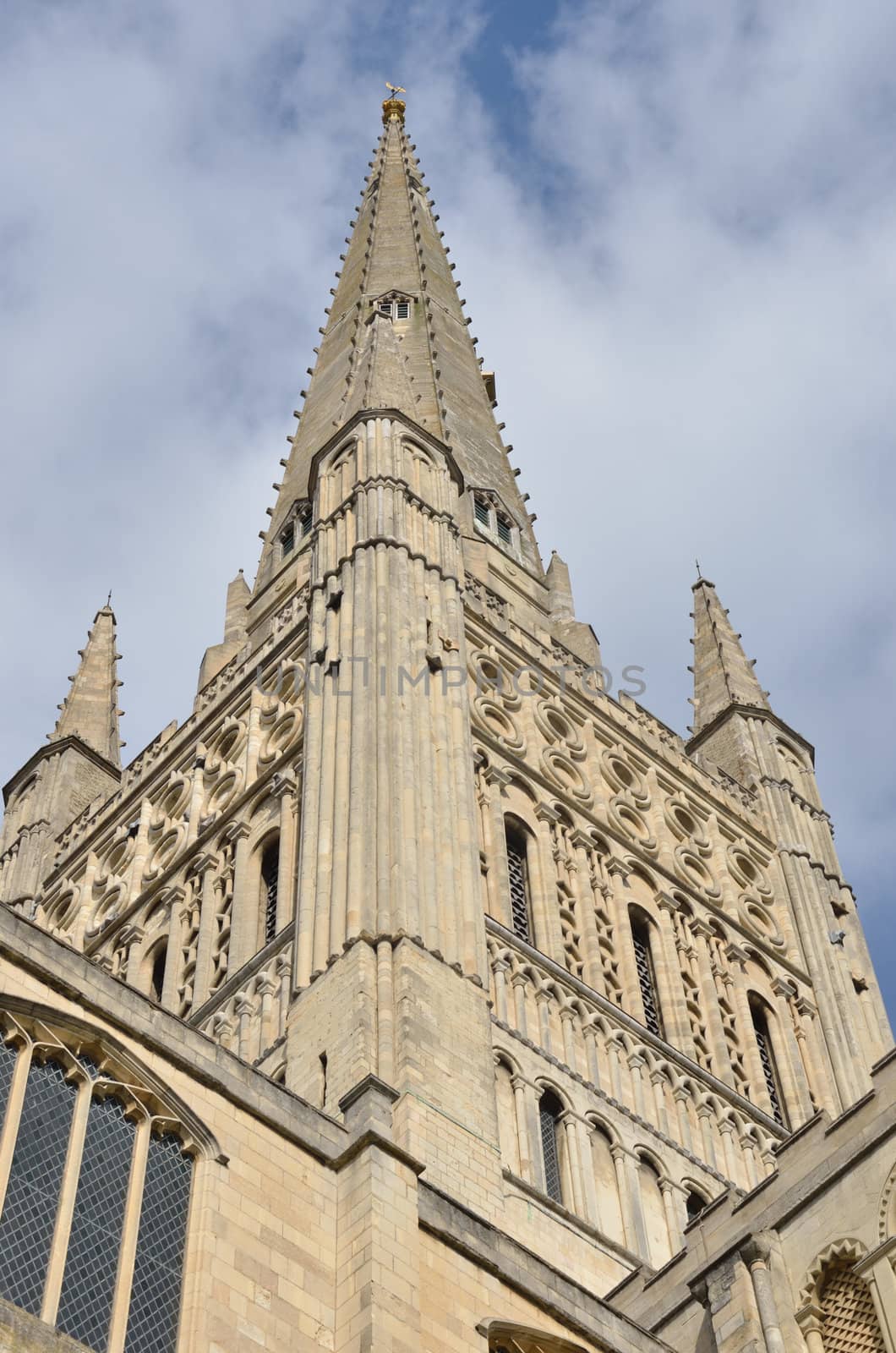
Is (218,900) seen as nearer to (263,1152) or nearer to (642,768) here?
(642,768)

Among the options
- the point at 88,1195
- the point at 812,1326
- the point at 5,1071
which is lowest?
the point at 88,1195

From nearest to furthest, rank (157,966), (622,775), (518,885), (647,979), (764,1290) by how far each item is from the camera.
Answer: (764,1290), (518,885), (647,979), (157,966), (622,775)

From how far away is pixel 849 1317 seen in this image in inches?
784

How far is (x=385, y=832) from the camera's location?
28.9 meters

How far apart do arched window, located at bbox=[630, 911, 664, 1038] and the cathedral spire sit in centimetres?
1006

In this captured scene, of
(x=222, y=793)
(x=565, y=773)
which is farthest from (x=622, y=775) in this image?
(x=222, y=793)

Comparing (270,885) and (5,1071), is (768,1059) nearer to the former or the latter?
(270,885)

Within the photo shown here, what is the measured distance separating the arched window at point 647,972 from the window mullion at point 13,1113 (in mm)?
16377

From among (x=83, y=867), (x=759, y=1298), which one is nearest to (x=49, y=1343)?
(x=759, y=1298)

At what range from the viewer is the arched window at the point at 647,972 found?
3259 cm

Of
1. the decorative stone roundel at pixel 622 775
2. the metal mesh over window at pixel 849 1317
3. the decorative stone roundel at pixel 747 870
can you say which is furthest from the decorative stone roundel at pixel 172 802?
the metal mesh over window at pixel 849 1317

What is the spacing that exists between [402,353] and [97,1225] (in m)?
28.8

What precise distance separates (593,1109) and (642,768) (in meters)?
10.5

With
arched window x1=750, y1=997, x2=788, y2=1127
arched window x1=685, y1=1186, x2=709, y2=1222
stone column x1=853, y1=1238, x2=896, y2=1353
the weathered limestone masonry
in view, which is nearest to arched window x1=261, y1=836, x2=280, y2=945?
the weathered limestone masonry
